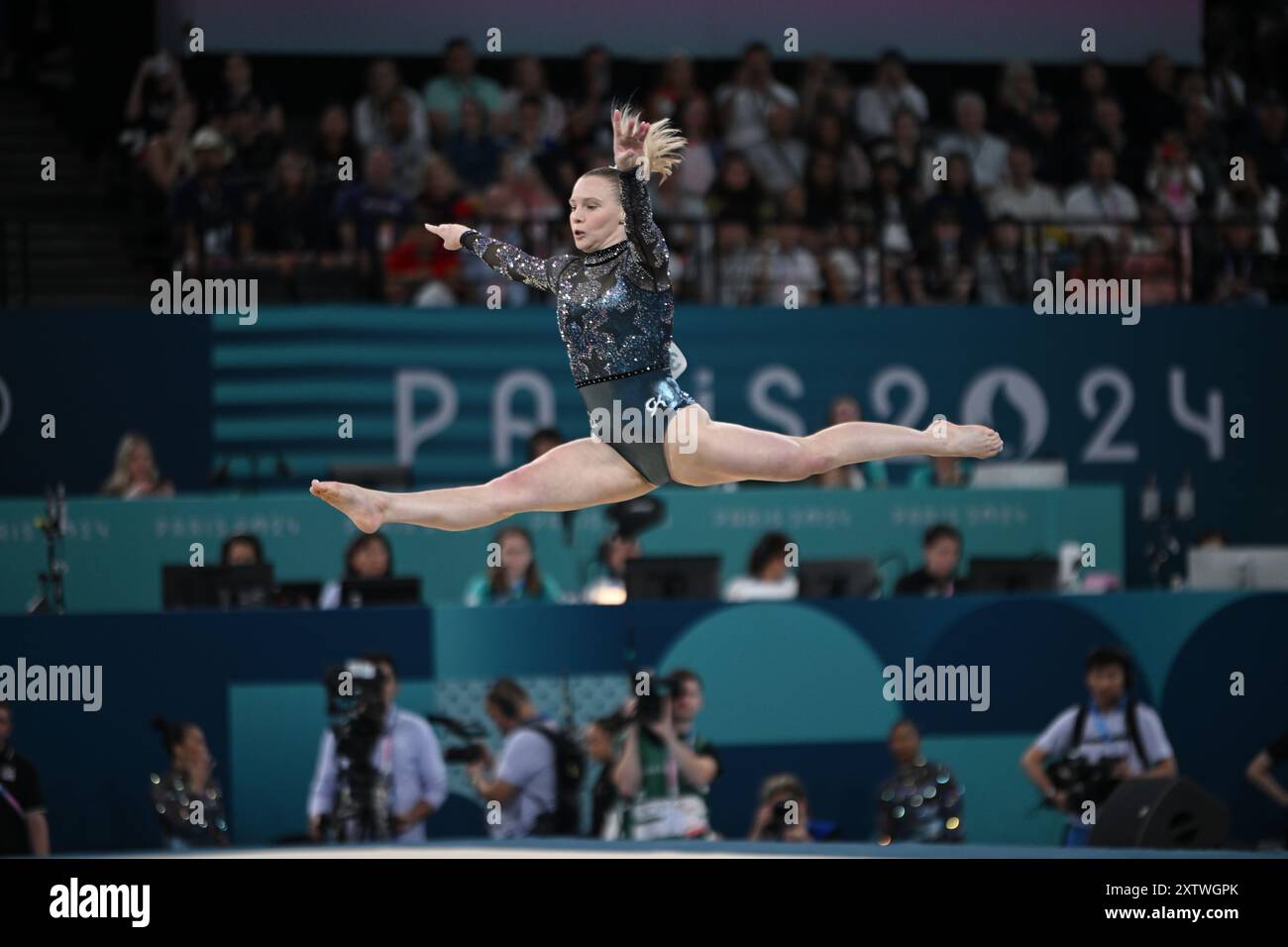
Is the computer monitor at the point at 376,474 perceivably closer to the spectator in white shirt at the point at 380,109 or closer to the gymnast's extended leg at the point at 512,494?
the spectator in white shirt at the point at 380,109

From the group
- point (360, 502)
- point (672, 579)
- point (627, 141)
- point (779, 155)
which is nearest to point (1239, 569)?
point (672, 579)

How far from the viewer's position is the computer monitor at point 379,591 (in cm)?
891

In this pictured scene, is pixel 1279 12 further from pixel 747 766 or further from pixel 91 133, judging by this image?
pixel 91 133

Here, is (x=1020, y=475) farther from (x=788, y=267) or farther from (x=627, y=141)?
(x=627, y=141)

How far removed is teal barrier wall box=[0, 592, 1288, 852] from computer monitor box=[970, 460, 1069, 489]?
1.68 meters

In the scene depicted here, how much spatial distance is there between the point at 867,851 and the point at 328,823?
3055 mm

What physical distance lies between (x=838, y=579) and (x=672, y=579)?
93 centimetres

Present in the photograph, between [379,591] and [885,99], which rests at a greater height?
[885,99]

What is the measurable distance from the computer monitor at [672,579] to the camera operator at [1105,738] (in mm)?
1805

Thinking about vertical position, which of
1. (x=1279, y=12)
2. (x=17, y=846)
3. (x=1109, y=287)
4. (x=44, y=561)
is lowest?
(x=17, y=846)

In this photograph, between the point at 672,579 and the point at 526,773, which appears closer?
the point at 526,773

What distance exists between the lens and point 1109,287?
35.6ft

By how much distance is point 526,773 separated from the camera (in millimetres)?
8469

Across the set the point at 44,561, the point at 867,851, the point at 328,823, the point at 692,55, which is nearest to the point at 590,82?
the point at 692,55
